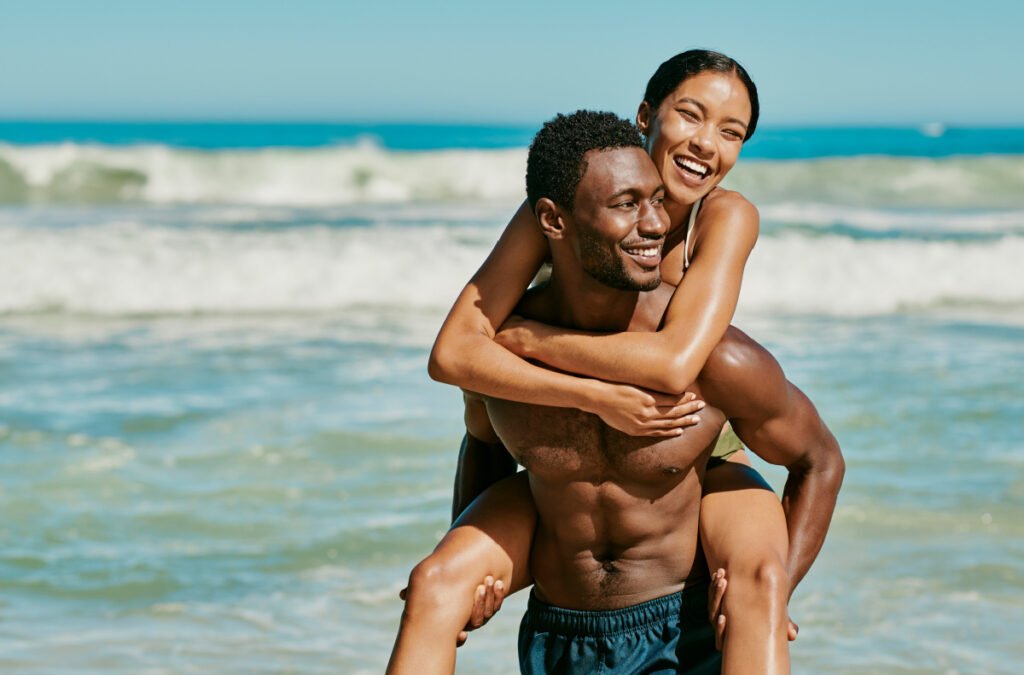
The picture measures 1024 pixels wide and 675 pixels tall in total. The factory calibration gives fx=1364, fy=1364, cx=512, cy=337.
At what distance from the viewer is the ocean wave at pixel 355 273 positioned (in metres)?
14.1

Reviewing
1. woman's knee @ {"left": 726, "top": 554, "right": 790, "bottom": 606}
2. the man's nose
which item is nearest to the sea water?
woman's knee @ {"left": 726, "top": 554, "right": 790, "bottom": 606}

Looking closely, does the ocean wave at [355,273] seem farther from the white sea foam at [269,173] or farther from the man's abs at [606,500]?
the man's abs at [606,500]

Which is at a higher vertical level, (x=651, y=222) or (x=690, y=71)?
(x=690, y=71)

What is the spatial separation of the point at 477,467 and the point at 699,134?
1.03 meters

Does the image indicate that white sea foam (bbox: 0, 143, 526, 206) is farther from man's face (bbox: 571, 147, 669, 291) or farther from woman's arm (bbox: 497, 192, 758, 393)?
man's face (bbox: 571, 147, 669, 291)

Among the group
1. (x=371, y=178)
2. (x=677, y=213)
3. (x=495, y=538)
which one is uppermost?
(x=371, y=178)

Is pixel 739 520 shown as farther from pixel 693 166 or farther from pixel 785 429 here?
pixel 693 166

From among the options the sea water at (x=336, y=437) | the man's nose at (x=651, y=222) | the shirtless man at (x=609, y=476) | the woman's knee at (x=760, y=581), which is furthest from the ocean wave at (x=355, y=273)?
the man's nose at (x=651, y=222)

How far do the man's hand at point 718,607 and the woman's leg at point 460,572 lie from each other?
0.47m

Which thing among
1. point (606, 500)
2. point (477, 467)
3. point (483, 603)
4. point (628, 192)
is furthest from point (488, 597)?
point (628, 192)

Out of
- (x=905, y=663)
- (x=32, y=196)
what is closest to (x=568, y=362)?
(x=905, y=663)

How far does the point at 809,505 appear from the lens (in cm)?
335

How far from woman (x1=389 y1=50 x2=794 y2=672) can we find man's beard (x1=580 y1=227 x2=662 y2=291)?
0.42 ft

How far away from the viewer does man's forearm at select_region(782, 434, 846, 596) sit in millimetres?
3336
